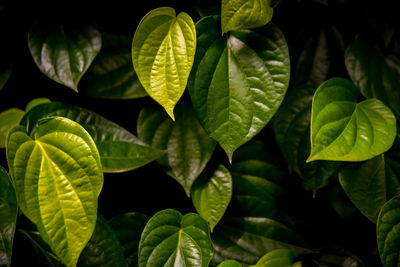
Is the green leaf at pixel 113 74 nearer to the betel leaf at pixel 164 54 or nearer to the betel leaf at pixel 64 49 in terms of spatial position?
the betel leaf at pixel 64 49

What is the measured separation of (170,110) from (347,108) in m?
0.35

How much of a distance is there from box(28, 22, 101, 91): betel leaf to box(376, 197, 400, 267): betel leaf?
654mm

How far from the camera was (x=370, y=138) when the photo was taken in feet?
2.02

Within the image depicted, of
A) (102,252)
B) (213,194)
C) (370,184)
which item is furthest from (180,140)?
(370,184)

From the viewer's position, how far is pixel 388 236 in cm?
65

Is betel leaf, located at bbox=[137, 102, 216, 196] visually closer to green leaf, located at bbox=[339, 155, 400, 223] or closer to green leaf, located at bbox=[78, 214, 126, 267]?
green leaf, located at bbox=[78, 214, 126, 267]

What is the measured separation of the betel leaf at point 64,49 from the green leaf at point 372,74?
0.57m

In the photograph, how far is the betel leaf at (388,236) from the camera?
2.12 feet

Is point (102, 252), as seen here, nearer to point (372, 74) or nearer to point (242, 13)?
point (242, 13)

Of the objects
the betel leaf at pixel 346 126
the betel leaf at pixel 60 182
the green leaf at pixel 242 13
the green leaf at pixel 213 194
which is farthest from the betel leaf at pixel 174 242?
the green leaf at pixel 242 13

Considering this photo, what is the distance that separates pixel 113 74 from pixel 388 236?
0.67 metres

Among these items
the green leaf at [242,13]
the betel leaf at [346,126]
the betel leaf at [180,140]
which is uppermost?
the green leaf at [242,13]

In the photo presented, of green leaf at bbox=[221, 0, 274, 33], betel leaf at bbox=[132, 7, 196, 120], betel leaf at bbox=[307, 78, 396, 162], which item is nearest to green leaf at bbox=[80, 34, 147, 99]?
betel leaf at bbox=[132, 7, 196, 120]

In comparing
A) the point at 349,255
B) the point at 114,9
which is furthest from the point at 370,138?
the point at 114,9
